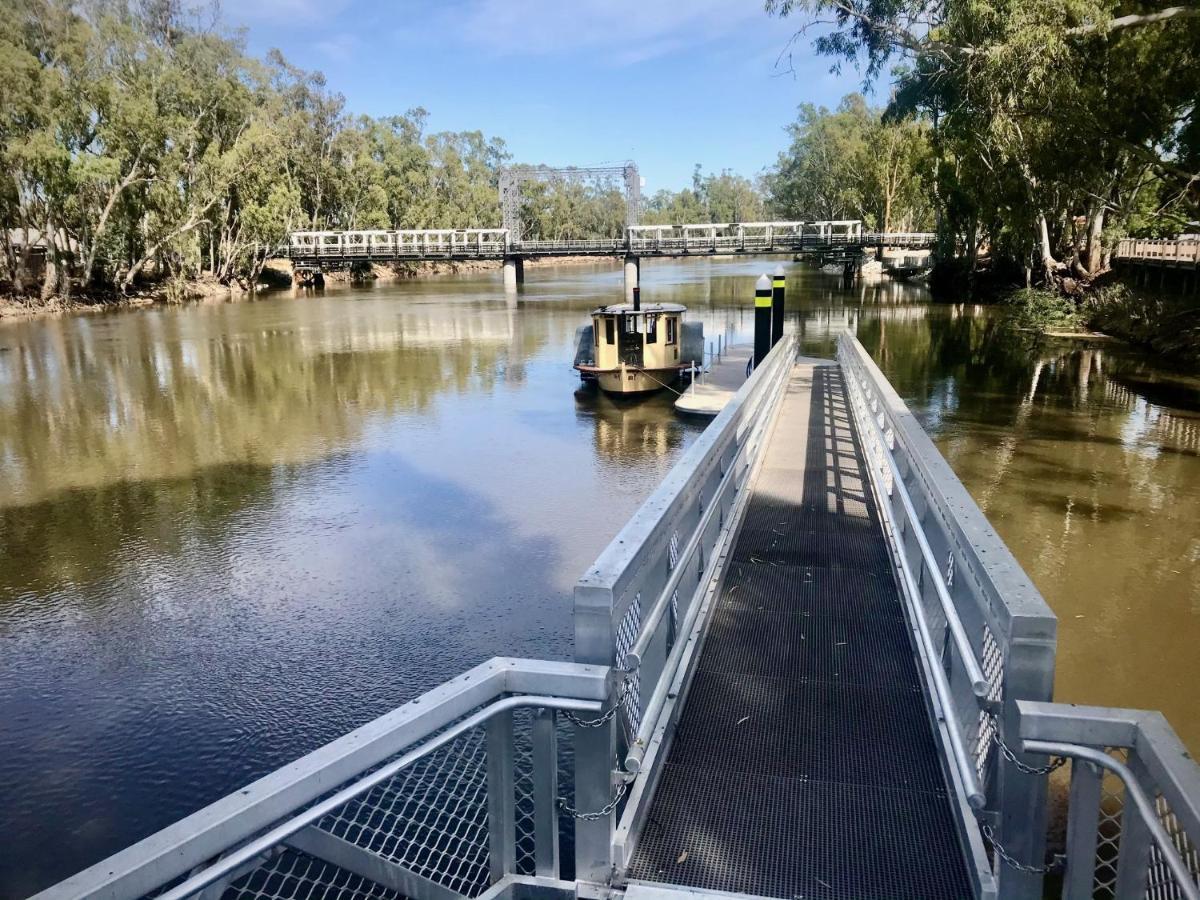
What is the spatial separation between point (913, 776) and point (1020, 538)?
935 centimetres

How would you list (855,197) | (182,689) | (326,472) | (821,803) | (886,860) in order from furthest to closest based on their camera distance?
(855,197) → (326,472) → (182,689) → (821,803) → (886,860)

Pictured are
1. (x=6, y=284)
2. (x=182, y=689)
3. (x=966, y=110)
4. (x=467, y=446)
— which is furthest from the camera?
(x=6, y=284)

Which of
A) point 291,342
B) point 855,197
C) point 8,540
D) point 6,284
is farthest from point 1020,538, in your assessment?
point 855,197

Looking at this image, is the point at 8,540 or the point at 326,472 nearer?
the point at 8,540

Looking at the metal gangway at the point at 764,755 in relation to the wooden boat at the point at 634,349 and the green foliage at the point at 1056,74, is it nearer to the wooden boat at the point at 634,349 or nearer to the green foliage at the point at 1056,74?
the green foliage at the point at 1056,74

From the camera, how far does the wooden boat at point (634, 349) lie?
24855 mm

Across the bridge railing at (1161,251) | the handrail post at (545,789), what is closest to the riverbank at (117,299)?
the handrail post at (545,789)

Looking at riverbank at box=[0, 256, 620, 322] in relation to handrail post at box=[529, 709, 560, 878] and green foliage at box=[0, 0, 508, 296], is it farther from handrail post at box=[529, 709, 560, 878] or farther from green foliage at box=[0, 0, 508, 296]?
handrail post at box=[529, 709, 560, 878]

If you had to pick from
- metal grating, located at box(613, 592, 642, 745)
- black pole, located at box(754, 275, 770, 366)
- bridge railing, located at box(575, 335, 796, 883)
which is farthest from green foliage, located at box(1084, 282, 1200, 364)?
metal grating, located at box(613, 592, 642, 745)

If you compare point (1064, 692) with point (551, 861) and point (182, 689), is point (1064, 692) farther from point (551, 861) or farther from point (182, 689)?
point (182, 689)

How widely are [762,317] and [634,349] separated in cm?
458

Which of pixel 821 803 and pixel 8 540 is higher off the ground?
pixel 821 803

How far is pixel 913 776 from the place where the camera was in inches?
162

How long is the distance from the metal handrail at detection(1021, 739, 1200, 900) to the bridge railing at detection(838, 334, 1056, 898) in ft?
0.59
